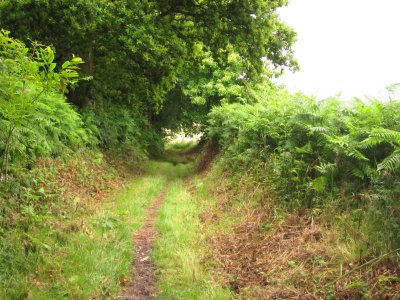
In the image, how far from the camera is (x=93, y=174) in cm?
1256

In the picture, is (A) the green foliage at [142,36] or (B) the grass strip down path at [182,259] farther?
(A) the green foliage at [142,36]

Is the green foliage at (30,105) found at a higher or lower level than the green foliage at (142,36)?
lower

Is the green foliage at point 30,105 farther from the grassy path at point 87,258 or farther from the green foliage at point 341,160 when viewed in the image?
the green foliage at point 341,160

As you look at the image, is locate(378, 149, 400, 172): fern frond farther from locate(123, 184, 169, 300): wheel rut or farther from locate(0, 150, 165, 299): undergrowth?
locate(0, 150, 165, 299): undergrowth

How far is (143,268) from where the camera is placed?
6.53m

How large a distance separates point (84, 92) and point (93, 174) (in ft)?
16.7

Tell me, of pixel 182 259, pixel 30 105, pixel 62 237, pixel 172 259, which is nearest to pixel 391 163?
pixel 182 259

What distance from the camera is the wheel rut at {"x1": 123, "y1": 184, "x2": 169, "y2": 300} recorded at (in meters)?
5.55

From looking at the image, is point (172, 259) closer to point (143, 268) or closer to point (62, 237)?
point (143, 268)

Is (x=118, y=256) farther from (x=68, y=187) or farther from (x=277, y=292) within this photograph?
(x=68, y=187)

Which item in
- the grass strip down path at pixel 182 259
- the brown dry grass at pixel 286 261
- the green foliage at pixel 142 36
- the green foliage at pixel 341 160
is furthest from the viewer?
the green foliage at pixel 142 36

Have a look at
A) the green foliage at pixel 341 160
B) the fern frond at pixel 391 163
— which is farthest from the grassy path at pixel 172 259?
the fern frond at pixel 391 163

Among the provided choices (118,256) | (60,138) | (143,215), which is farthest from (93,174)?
(118,256)

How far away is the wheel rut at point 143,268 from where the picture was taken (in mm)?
5551
